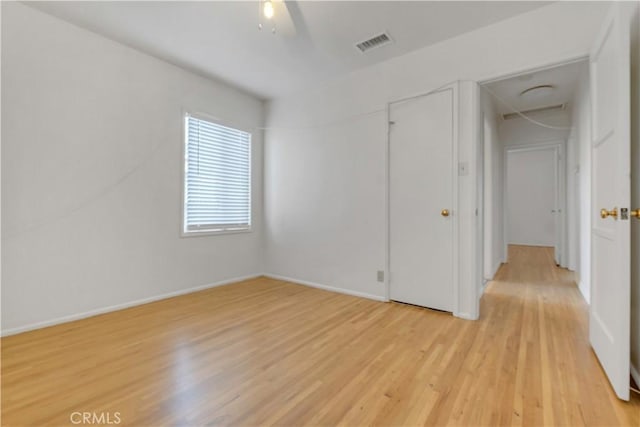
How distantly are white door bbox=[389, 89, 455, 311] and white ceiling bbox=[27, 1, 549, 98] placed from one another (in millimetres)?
629

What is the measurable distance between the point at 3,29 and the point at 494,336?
4.69 meters

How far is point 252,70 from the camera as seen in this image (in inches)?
143

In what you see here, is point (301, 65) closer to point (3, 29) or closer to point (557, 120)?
point (3, 29)

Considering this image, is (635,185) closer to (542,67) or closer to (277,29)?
(542,67)

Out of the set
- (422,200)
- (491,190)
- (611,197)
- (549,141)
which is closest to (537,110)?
(549,141)

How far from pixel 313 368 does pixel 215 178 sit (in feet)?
9.55

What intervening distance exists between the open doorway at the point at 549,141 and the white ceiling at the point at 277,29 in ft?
2.76

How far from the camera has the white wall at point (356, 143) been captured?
2494 mm

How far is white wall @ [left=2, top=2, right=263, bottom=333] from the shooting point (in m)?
2.46

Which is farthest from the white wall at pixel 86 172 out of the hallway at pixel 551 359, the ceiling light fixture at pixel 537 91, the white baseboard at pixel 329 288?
the ceiling light fixture at pixel 537 91

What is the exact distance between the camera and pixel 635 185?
5.78 ft

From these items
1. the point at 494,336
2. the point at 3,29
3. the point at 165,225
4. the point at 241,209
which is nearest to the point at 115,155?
the point at 165,225

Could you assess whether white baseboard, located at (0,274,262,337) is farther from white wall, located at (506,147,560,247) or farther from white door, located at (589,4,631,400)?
white wall, located at (506,147,560,247)

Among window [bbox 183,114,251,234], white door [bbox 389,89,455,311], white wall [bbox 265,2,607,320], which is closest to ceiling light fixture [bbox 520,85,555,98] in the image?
white wall [bbox 265,2,607,320]
